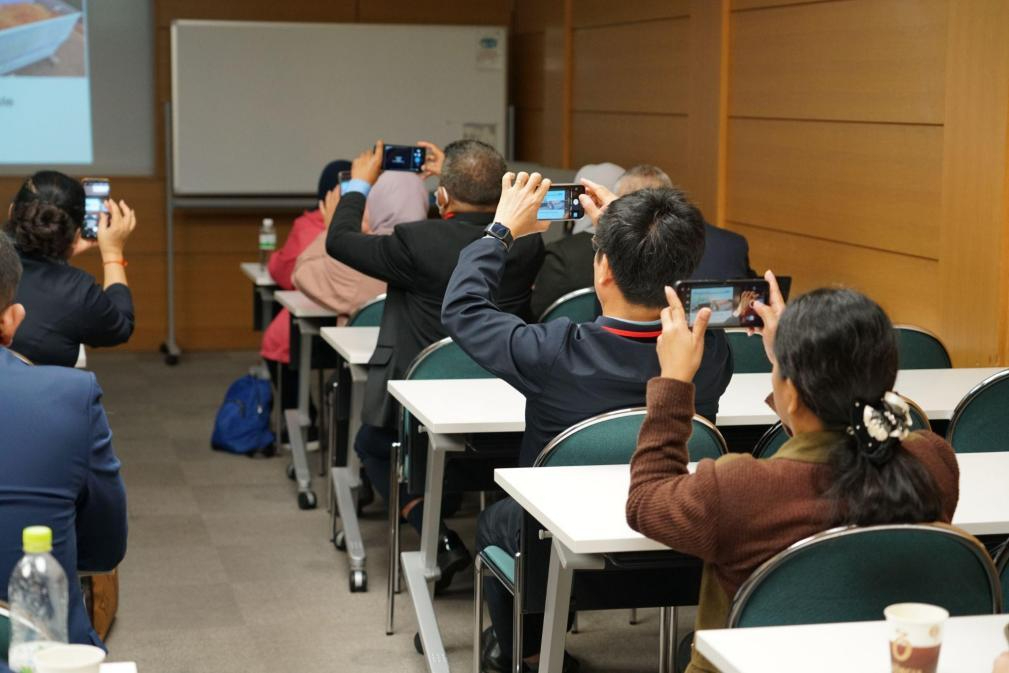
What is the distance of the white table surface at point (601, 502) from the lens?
6.86 feet

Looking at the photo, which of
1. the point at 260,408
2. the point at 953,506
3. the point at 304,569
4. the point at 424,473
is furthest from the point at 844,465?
the point at 260,408

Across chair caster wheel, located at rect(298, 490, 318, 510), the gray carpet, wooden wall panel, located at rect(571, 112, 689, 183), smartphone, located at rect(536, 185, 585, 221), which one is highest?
wooden wall panel, located at rect(571, 112, 689, 183)

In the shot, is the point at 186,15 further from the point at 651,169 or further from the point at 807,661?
the point at 807,661

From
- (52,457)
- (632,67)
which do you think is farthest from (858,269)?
(52,457)

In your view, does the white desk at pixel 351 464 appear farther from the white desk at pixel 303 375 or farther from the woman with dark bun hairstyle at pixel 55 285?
the woman with dark bun hairstyle at pixel 55 285

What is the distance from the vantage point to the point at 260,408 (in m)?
5.99

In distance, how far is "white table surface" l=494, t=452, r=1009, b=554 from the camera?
209 cm

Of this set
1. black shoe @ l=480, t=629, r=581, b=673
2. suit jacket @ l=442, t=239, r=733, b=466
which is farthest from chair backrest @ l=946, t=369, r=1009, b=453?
black shoe @ l=480, t=629, r=581, b=673

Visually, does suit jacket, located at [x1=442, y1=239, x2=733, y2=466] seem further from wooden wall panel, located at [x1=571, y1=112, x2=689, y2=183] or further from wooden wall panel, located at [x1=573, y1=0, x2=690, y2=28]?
wooden wall panel, located at [x1=573, y1=0, x2=690, y2=28]

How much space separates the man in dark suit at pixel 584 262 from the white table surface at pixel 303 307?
34.1 inches

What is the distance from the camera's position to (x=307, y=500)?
16.8 feet

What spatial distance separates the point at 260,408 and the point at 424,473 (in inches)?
97.4

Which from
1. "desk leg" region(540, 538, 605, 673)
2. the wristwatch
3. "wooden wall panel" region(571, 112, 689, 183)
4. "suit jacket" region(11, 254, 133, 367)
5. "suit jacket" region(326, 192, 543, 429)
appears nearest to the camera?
"desk leg" region(540, 538, 605, 673)

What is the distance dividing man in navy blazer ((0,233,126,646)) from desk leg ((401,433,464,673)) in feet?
4.19
